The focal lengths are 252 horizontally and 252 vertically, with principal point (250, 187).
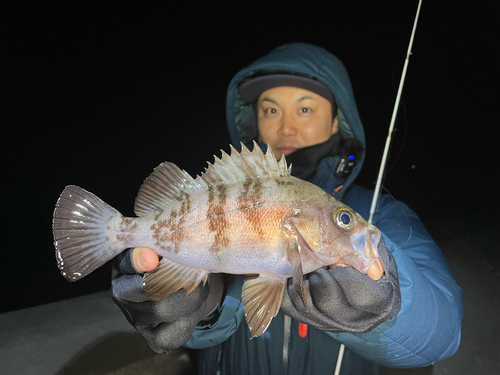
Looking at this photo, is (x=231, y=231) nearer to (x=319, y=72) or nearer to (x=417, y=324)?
(x=417, y=324)

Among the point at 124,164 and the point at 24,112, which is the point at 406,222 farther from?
the point at 24,112

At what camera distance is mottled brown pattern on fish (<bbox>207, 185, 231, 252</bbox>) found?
922 mm

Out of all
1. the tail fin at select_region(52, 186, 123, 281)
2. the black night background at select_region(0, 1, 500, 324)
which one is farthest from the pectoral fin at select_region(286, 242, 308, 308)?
the black night background at select_region(0, 1, 500, 324)

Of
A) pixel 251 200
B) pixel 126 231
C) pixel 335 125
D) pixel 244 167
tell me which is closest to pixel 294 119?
pixel 335 125

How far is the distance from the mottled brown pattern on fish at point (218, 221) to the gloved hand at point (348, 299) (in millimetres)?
379

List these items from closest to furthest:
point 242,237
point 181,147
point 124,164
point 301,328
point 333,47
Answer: point 242,237 < point 301,328 < point 124,164 < point 181,147 < point 333,47

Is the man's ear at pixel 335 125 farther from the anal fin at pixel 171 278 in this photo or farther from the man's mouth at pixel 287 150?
the anal fin at pixel 171 278

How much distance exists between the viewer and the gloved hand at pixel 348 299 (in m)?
0.94

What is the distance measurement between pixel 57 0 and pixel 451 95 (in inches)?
390

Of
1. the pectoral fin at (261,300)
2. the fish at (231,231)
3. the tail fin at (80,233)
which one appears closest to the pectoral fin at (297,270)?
the fish at (231,231)

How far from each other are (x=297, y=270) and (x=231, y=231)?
0.87 feet

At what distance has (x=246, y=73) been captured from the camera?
1875 mm

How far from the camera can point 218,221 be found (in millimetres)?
935

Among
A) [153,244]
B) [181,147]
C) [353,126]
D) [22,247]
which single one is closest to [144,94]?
[181,147]
